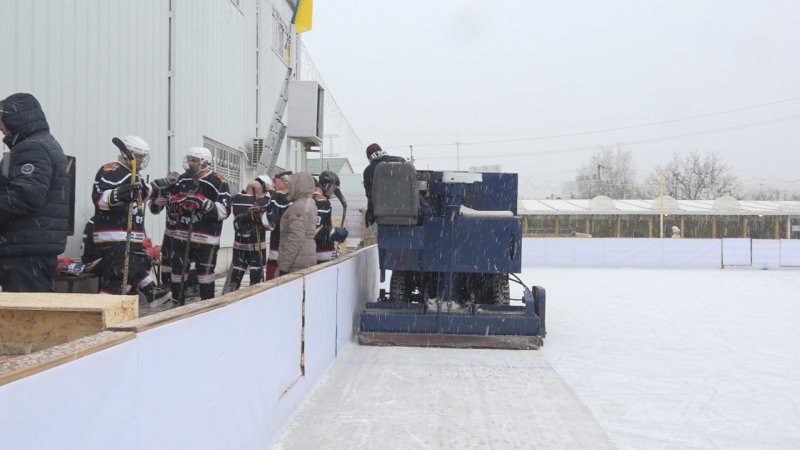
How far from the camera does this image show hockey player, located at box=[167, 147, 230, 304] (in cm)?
630

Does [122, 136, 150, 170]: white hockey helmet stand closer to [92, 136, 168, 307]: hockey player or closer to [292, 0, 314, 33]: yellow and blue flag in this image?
[92, 136, 168, 307]: hockey player

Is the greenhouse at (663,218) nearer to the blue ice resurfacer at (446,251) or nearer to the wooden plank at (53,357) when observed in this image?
the blue ice resurfacer at (446,251)

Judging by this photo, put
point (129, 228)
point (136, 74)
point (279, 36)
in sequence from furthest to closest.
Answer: point (279, 36) < point (136, 74) < point (129, 228)

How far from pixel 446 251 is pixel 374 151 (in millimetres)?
1349

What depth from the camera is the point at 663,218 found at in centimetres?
4069

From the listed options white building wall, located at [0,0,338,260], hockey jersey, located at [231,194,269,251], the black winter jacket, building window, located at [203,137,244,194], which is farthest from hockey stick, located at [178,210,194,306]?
building window, located at [203,137,244,194]

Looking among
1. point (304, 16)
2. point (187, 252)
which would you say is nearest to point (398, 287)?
point (187, 252)

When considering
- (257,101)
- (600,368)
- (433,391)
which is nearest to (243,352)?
(433,391)

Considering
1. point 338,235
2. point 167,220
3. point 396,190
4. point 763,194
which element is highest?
point 763,194

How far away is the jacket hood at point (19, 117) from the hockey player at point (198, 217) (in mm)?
2361

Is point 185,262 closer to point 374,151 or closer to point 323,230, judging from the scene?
point 323,230

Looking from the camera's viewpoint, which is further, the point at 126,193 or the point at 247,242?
the point at 247,242

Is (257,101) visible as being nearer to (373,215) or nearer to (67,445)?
(373,215)

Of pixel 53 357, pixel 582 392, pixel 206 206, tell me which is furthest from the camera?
pixel 206 206
